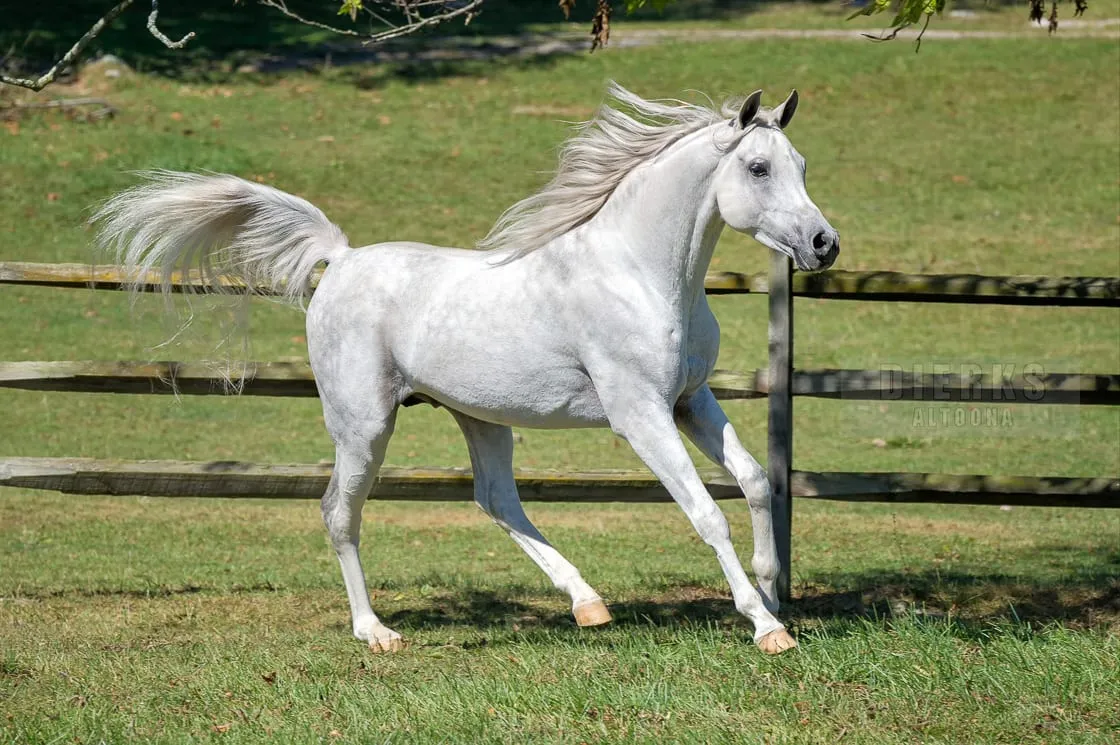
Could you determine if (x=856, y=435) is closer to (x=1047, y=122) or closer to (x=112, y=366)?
(x=112, y=366)

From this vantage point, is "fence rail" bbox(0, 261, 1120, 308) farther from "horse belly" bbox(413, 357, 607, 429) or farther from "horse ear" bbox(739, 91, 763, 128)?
"horse ear" bbox(739, 91, 763, 128)

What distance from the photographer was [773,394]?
21.5 ft

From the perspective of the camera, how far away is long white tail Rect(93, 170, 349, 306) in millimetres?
5840

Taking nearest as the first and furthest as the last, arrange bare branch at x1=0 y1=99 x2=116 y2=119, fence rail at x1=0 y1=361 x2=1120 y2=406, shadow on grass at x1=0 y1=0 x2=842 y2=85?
1. fence rail at x1=0 y1=361 x2=1120 y2=406
2. bare branch at x1=0 y1=99 x2=116 y2=119
3. shadow on grass at x1=0 y1=0 x2=842 y2=85

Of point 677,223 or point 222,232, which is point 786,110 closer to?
point 677,223

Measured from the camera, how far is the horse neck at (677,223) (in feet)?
16.4

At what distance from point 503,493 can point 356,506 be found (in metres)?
0.63

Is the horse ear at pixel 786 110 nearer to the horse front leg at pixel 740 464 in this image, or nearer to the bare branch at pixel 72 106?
the horse front leg at pixel 740 464

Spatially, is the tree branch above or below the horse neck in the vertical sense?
above

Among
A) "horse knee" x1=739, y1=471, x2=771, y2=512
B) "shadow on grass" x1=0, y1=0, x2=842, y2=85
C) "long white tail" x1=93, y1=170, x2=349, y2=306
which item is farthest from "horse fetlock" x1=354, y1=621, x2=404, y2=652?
"shadow on grass" x1=0, y1=0, x2=842, y2=85

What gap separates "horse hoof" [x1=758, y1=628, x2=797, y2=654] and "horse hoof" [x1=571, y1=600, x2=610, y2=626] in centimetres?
67

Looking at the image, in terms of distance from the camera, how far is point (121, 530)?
348 inches

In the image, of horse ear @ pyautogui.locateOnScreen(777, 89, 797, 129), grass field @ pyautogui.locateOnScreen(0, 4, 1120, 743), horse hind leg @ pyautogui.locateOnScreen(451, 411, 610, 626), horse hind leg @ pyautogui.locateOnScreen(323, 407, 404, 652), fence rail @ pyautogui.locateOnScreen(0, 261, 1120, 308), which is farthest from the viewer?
fence rail @ pyautogui.locateOnScreen(0, 261, 1120, 308)

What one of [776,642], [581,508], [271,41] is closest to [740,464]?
[776,642]
